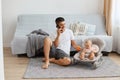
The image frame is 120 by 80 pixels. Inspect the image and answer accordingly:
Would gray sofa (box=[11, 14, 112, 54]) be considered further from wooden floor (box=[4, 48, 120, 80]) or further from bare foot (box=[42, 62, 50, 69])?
bare foot (box=[42, 62, 50, 69])

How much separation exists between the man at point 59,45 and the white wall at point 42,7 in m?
1.34

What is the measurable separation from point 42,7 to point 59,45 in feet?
5.00

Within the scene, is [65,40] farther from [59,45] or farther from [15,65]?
[15,65]

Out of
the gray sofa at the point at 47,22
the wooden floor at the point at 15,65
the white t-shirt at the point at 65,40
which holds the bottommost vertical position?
the wooden floor at the point at 15,65

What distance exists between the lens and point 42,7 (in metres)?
4.89

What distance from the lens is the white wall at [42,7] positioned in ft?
15.9

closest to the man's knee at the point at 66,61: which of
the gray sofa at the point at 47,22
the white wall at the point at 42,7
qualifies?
the gray sofa at the point at 47,22

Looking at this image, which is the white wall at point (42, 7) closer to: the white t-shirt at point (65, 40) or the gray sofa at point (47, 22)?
the gray sofa at point (47, 22)

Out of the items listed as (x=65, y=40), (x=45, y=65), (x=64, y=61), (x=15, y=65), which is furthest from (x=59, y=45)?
(x=15, y=65)

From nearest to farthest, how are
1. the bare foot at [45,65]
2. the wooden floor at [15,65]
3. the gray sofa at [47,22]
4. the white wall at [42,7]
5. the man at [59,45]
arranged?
the wooden floor at [15,65] < the bare foot at [45,65] < the man at [59,45] < the gray sofa at [47,22] < the white wall at [42,7]

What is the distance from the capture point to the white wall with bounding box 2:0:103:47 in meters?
4.86

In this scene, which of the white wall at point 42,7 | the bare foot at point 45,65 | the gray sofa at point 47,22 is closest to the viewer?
the bare foot at point 45,65

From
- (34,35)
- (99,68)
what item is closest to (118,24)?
(99,68)

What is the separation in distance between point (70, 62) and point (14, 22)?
2.00 metres
